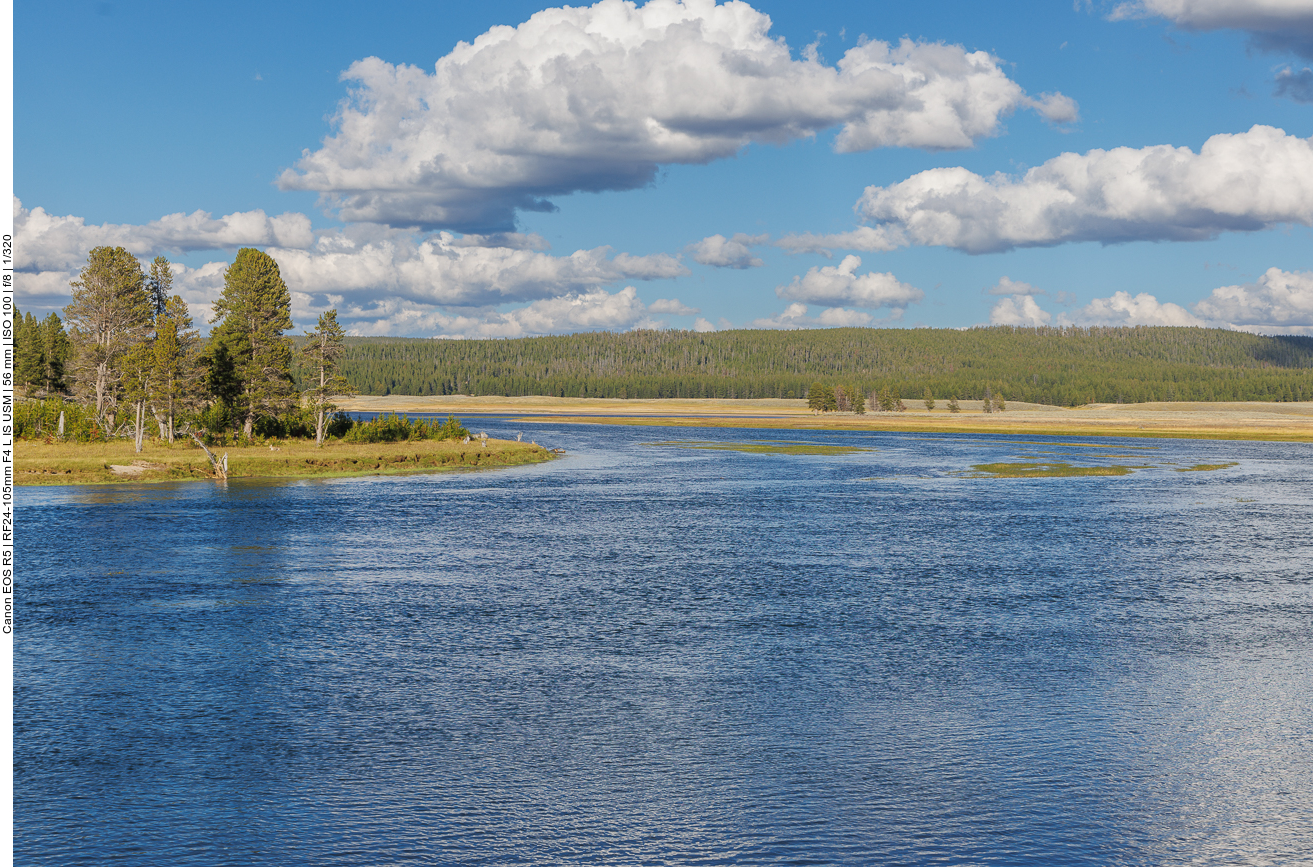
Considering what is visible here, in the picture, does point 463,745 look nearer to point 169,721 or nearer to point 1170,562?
point 169,721

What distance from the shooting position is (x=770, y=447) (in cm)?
10794

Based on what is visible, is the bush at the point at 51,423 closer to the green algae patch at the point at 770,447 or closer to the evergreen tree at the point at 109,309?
the evergreen tree at the point at 109,309

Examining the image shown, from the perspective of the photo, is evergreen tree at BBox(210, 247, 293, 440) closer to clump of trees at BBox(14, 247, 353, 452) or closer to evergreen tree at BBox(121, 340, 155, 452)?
clump of trees at BBox(14, 247, 353, 452)

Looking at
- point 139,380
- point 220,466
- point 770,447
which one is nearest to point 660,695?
point 220,466

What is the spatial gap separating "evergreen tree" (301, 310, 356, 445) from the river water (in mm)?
38182

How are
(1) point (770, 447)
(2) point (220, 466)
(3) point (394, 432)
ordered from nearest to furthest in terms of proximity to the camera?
(2) point (220, 466) < (3) point (394, 432) < (1) point (770, 447)

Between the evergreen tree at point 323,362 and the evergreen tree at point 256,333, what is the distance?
135 inches

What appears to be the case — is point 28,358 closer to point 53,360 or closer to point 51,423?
point 53,360

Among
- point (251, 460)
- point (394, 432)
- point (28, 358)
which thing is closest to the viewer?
point (251, 460)

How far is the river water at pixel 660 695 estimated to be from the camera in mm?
13695

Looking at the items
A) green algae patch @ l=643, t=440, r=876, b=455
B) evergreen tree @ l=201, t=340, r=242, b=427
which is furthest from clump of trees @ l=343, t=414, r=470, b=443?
green algae patch @ l=643, t=440, r=876, b=455

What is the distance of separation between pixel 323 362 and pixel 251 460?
45.0ft

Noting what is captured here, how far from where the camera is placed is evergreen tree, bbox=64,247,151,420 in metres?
83.3

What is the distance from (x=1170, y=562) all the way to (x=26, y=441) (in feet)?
247
